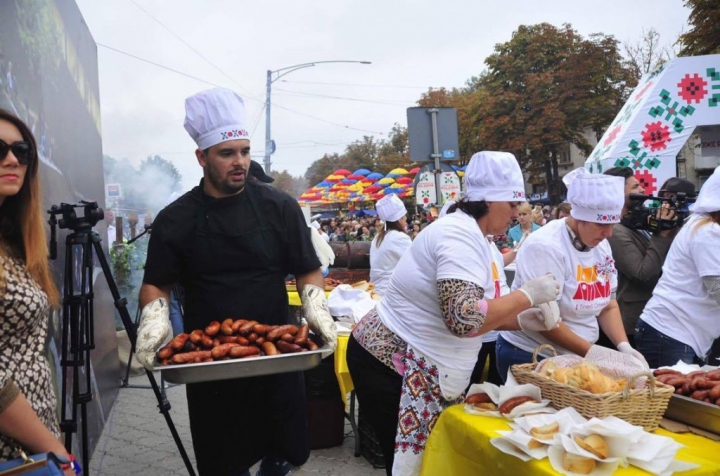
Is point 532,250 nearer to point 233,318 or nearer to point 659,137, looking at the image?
point 233,318

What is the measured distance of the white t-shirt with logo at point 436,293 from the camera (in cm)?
242

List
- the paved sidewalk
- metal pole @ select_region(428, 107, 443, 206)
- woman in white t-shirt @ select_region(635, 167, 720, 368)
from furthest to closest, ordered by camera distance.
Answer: metal pole @ select_region(428, 107, 443, 206)
the paved sidewalk
woman in white t-shirt @ select_region(635, 167, 720, 368)

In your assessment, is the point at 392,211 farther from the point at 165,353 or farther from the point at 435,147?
the point at 165,353

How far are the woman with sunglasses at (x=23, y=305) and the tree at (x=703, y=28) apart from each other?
19799 millimetres

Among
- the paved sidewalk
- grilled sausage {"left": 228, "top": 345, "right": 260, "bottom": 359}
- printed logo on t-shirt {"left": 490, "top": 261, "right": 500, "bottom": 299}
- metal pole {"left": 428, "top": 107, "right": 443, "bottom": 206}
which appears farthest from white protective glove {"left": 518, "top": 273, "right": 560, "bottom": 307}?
metal pole {"left": 428, "top": 107, "right": 443, "bottom": 206}

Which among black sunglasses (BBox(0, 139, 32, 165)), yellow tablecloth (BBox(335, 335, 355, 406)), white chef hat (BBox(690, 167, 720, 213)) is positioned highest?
black sunglasses (BBox(0, 139, 32, 165))

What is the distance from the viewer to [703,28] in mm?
18250

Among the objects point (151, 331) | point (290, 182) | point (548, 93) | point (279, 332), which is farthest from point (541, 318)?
point (290, 182)

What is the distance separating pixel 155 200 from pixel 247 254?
8853 mm

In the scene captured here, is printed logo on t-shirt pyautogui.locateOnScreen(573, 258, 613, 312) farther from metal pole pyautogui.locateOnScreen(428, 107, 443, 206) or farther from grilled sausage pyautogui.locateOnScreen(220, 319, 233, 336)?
metal pole pyautogui.locateOnScreen(428, 107, 443, 206)

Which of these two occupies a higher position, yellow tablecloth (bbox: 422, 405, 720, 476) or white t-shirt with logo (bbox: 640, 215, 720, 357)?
white t-shirt with logo (bbox: 640, 215, 720, 357)

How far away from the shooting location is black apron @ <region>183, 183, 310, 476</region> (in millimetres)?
2629

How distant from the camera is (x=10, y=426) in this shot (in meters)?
1.76

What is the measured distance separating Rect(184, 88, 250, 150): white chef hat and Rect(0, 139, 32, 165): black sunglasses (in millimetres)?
740
